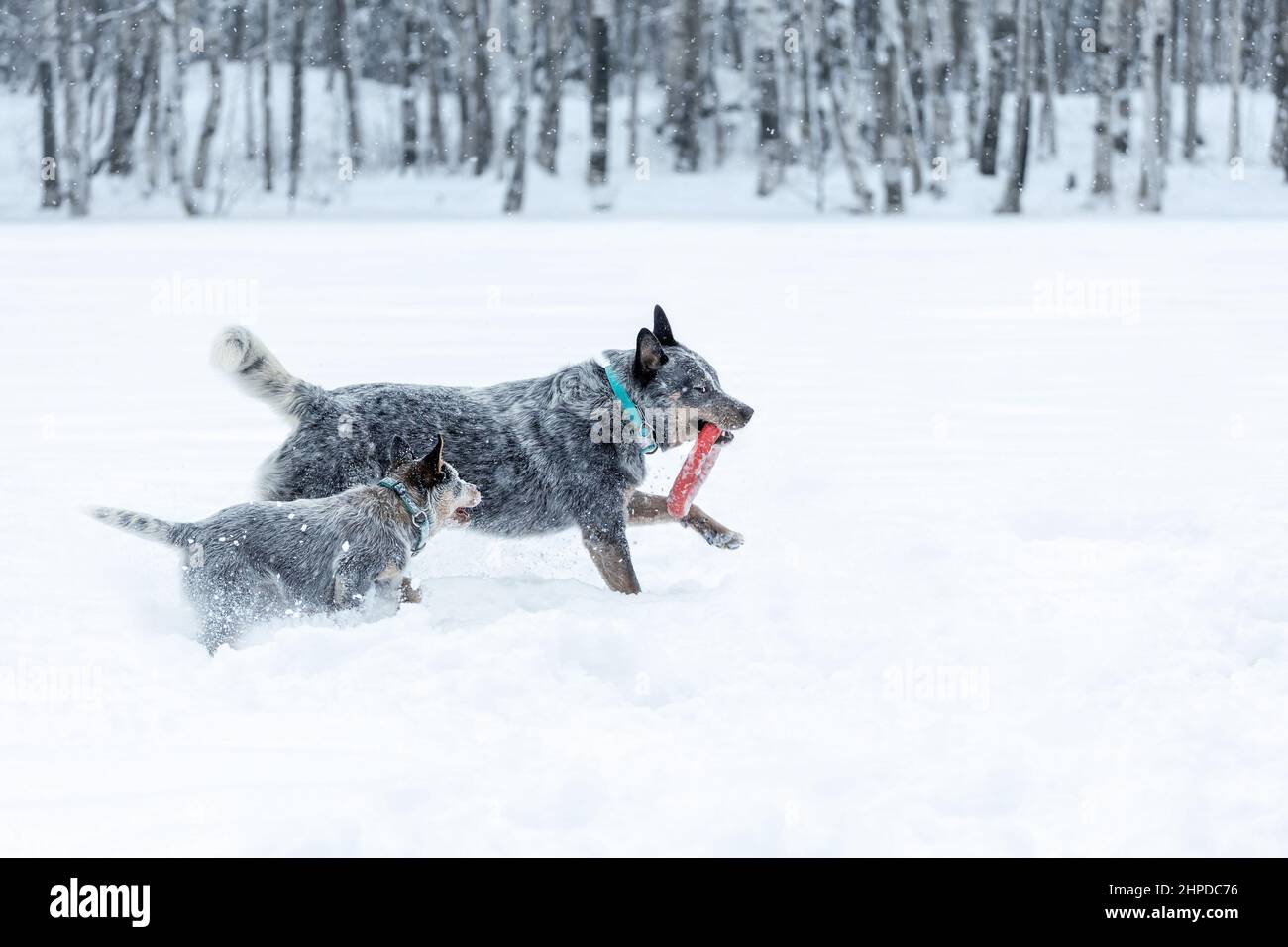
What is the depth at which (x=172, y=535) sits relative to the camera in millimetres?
5148

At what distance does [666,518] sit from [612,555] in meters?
0.49

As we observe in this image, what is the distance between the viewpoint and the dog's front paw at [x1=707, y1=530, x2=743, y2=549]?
647 cm

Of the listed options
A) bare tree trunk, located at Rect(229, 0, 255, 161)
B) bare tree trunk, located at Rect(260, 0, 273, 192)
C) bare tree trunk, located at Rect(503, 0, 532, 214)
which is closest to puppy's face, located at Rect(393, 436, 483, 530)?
bare tree trunk, located at Rect(503, 0, 532, 214)

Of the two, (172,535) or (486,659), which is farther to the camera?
(172,535)

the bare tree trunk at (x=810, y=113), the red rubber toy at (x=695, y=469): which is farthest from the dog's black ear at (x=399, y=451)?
the bare tree trunk at (x=810, y=113)

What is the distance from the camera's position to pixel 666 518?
6543 mm

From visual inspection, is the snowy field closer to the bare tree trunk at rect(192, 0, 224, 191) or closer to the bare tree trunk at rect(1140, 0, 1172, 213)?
the bare tree trunk at rect(1140, 0, 1172, 213)

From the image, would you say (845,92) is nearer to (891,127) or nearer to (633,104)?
(891,127)

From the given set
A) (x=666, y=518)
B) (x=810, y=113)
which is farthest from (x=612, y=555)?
(x=810, y=113)

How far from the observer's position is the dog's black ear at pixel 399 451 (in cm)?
587

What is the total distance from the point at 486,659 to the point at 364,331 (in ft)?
29.5

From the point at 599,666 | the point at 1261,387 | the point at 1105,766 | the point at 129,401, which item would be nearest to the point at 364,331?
the point at 129,401

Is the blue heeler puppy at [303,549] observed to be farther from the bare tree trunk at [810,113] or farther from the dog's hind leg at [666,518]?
the bare tree trunk at [810,113]
